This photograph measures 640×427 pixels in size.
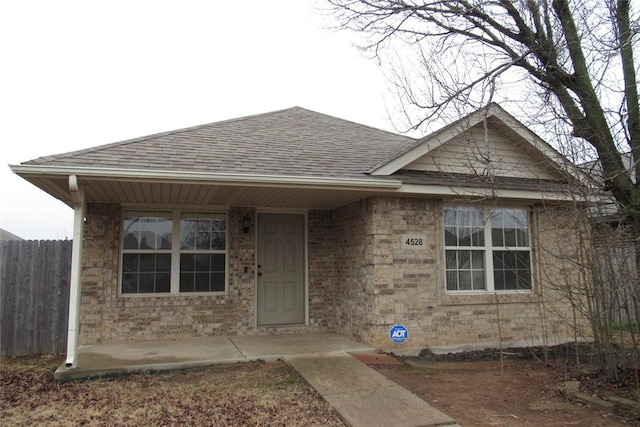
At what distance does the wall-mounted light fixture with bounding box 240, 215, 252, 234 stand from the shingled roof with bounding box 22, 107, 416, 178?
1.44 meters

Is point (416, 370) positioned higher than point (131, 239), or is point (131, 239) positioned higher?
point (131, 239)

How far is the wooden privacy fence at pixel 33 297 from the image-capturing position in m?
8.20

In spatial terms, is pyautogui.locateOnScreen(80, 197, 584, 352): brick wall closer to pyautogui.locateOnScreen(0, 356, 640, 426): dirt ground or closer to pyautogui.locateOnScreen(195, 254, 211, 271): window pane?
pyautogui.locateOnScreen(195, 254, 211, 271): window pane

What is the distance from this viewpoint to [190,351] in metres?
7.32

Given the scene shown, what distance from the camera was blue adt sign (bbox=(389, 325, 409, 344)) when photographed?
7547 mm

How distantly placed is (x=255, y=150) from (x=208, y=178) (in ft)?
5.61

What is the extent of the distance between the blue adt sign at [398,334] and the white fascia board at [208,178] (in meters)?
2.25

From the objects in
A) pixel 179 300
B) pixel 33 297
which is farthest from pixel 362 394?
pixel 33 297

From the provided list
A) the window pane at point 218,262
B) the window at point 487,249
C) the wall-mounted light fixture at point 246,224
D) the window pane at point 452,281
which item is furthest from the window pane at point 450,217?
the window pane at point 218,262

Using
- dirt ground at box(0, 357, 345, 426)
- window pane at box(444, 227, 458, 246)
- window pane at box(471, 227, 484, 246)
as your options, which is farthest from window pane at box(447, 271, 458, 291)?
dirt ground at box(0, 357, 345, 426)

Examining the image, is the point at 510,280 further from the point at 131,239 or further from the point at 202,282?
the point at 131,239

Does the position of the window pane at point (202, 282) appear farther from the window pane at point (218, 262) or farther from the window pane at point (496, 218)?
the window pane at point (496, 218)

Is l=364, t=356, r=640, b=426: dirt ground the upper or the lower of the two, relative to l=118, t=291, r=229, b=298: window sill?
lower

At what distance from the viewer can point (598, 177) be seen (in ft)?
19.2
